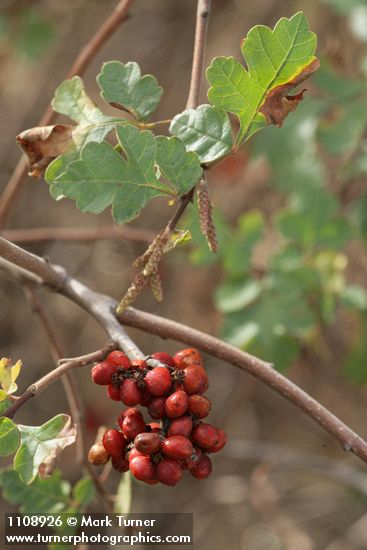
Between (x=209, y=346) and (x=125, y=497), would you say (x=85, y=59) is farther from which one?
(x=125, y=497)

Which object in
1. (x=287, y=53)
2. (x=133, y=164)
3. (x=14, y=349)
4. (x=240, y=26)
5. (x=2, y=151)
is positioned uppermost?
(x=240, y=26)

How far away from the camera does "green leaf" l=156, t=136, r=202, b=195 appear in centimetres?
109

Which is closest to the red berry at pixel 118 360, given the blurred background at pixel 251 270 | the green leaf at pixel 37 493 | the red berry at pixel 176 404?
the red berry at pixel 176 404

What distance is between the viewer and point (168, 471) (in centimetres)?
96

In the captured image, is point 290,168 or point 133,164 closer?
point 133,164

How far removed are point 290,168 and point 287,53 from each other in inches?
53.6

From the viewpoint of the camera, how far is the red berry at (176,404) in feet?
3.17

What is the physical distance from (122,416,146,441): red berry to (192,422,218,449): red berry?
0.27 feet

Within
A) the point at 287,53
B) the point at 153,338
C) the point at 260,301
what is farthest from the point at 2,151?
the point at 287,53

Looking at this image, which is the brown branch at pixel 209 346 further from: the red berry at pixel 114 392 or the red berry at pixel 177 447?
the red berry at pixel 177 447

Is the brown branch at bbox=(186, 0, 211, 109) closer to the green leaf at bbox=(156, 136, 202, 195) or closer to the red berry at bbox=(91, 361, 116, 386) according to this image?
the green leaf at bbox=(156, 136, 202, 195)

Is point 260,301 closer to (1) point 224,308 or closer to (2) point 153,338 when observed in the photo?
(1) point 224,308

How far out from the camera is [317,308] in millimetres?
2299

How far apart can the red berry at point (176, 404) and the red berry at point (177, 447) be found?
3 centimetres
